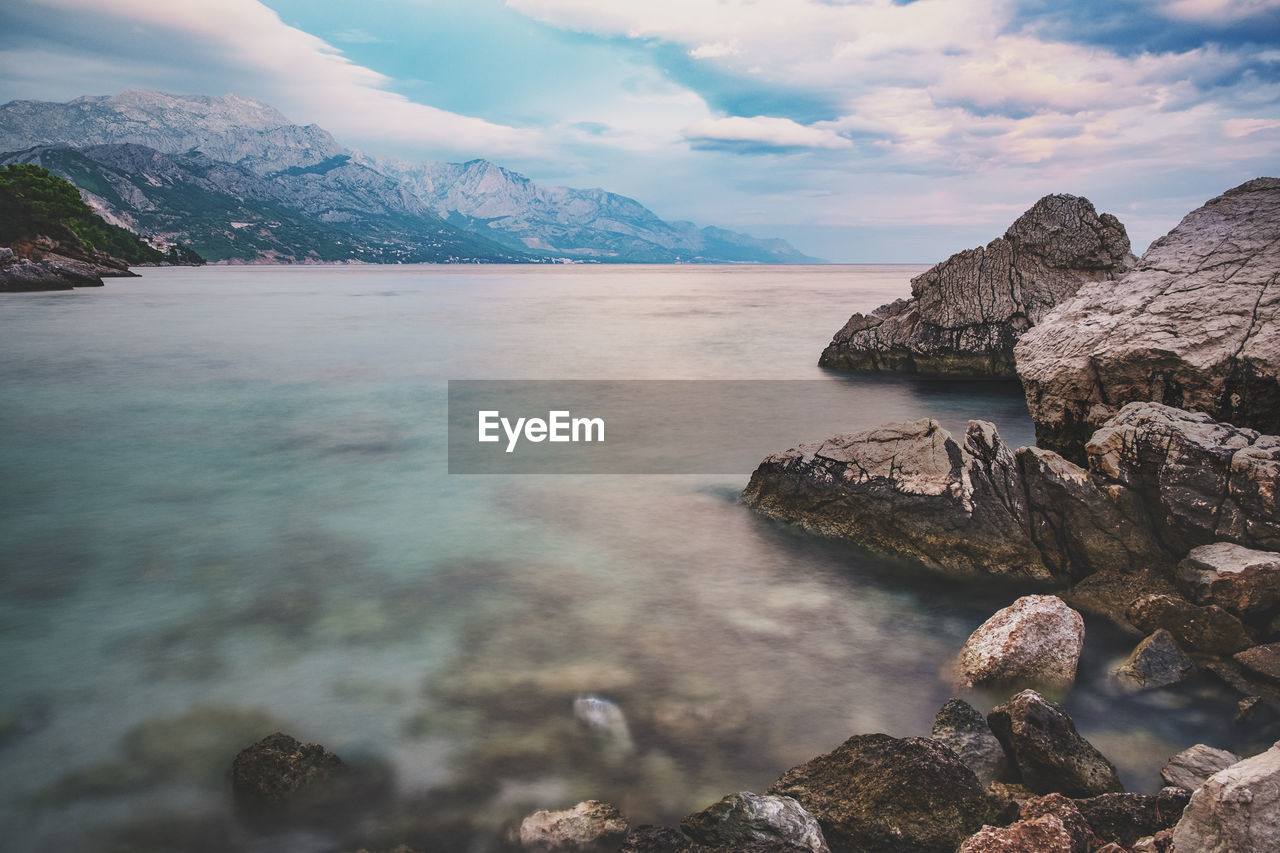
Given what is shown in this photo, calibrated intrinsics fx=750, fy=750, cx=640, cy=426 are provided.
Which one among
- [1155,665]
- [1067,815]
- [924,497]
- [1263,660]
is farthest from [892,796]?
[924,497]

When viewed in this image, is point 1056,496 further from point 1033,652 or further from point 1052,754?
point 1052,754

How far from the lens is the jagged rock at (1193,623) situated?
227 inches

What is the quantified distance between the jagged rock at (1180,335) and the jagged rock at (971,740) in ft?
19.8

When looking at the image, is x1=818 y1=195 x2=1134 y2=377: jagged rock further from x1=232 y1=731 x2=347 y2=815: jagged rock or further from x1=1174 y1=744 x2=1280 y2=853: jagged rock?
x1=232 y1=731 x2=347 y2=815: jagged rock

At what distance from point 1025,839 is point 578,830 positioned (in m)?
2.25

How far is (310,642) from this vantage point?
630 centimetres

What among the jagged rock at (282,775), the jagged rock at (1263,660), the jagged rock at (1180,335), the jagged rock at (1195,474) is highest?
the jagged rock at (1180,335)

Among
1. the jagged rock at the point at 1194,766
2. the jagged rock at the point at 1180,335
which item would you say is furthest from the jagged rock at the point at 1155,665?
the jagged rock at the point at 1180,335

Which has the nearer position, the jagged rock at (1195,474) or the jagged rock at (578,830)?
the jagged rock at (578,830)

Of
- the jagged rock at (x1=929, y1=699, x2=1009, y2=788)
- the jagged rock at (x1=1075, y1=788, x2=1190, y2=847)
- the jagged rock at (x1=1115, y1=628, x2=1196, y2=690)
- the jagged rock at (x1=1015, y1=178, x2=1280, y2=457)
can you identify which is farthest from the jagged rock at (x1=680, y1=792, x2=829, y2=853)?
the jagged rock at (x1=1015, y1=178, x2=1280, y2=457)

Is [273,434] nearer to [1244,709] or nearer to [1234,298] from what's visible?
[1244,709]

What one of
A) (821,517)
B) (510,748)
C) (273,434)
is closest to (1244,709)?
(821,517)

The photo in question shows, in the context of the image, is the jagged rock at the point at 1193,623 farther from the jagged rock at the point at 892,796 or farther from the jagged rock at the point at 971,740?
the jagged rock at the point at 892,796

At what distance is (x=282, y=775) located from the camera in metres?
4.46
